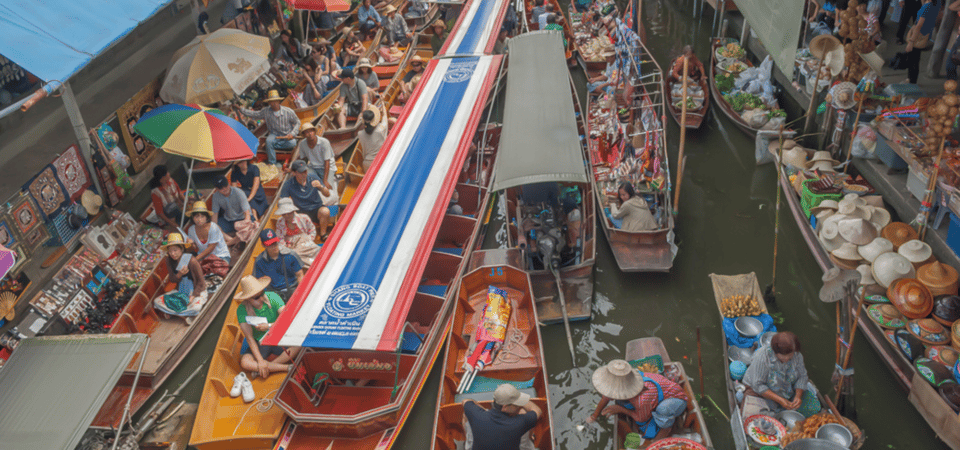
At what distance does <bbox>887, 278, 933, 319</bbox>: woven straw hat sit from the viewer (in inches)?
325

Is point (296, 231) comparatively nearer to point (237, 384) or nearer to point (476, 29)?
point (237, 384)

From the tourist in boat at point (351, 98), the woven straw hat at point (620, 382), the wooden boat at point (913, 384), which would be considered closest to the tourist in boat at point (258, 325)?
the woven straw hat at point (620, 382)

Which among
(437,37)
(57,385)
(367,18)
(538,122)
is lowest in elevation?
(437,37)

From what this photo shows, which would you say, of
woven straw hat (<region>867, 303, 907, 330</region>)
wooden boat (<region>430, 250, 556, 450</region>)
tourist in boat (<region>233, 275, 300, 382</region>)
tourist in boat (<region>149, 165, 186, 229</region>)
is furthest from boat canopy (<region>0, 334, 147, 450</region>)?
woven straw hat (<region>867, 303, 907, 330</region>)

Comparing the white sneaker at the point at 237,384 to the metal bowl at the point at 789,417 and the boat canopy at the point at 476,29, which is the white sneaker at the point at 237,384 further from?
the boat canopy at the point at 476,29

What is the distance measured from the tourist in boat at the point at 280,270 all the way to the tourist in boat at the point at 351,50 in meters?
8.55

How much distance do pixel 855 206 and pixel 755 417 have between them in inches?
180

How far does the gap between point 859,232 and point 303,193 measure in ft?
28.5

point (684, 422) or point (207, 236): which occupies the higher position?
point (207, 236)

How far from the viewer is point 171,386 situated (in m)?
8.75

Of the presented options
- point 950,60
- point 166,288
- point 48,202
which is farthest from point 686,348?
point 48,202

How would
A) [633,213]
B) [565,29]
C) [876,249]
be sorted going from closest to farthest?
[876,249], [633,213], [565,29]

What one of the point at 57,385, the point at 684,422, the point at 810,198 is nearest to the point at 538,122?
the point at 810,198

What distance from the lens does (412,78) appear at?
14.9 metres
